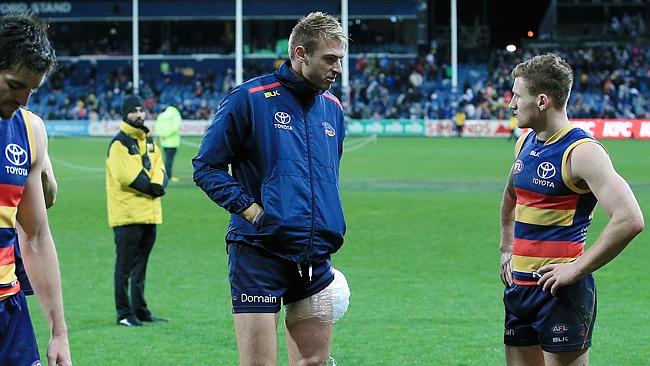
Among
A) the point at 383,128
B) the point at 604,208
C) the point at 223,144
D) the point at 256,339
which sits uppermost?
the point at 223,144

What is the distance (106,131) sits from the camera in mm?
53750

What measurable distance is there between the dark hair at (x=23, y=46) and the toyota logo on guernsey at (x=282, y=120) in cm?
177

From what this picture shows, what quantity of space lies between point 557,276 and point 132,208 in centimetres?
606

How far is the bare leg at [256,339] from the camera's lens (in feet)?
18.6

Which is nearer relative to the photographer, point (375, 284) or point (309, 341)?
point (309, 341)

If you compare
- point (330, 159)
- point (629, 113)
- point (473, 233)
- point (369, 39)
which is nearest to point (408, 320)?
point (330, 159)

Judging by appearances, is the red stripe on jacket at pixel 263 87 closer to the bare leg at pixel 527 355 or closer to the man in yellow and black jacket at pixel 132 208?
the bare leg at pixel 527 355

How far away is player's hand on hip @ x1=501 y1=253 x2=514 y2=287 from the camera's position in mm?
5889

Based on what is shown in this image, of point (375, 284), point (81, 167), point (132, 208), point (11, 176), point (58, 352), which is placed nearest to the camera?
point (11, 176)


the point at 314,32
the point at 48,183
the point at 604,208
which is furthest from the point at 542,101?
the point at 48,183

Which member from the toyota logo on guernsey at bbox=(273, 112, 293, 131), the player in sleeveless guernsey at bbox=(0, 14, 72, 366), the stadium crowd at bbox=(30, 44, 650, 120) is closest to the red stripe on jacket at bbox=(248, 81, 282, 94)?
the toyota logo on guernsey at bbox=(273, 112, 293, 131)

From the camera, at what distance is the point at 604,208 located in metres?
5.33

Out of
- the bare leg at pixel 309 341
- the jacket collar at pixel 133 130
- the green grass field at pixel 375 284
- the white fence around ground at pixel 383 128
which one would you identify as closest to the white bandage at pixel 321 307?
the bare leg at pixel 309 341

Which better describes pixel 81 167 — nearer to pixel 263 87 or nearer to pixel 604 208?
pixel 263 87
